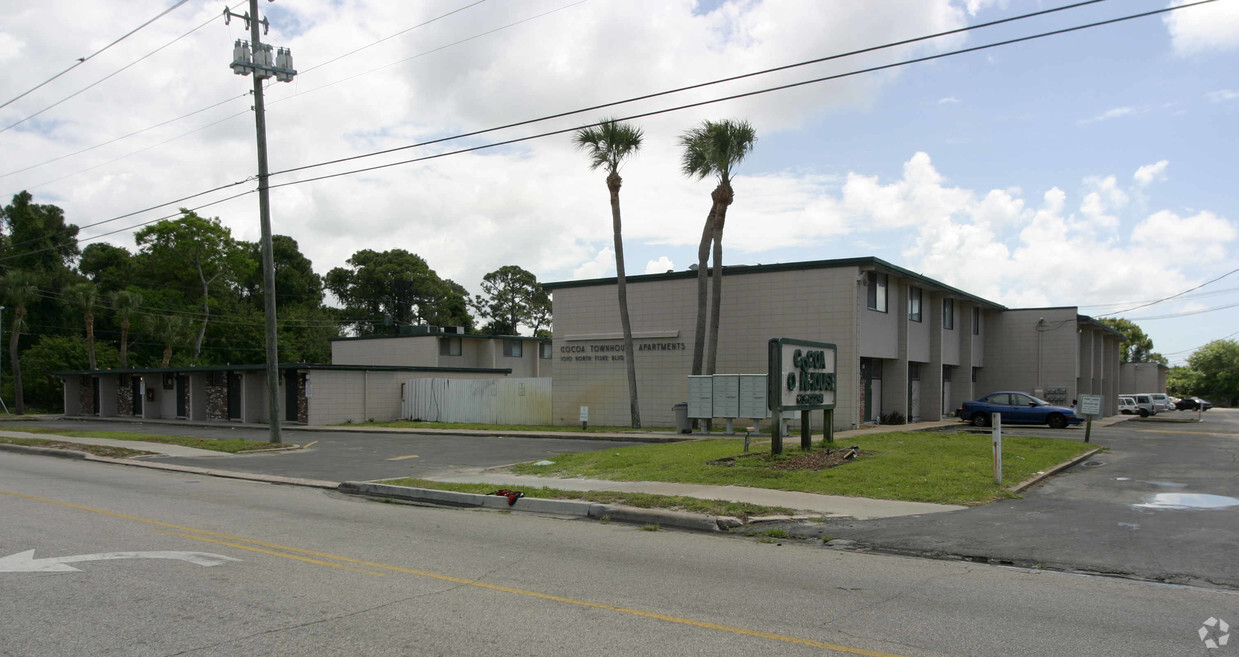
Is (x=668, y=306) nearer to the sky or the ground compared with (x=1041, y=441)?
nearer to the sky

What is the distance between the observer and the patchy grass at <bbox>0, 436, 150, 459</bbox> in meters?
21.7

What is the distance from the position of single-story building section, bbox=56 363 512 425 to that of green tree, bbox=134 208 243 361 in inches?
560

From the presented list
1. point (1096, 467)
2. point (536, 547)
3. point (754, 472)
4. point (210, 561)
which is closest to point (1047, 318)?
point (1096, 467)

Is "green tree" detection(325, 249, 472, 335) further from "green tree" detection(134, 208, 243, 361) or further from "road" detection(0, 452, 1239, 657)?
"road" detection(0, 452, 1239, 657)

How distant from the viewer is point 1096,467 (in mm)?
16906

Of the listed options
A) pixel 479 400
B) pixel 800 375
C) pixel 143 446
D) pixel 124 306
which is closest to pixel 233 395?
pixel 479 400

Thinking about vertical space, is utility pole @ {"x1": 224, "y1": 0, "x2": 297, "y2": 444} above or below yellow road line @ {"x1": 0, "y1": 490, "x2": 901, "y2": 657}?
above

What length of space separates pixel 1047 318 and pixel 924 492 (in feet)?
101

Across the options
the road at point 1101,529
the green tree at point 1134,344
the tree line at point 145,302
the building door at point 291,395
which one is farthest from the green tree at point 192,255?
the green tree at point 1134,344

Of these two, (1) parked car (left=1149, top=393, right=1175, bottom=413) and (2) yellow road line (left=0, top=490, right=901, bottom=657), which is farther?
(1) parked car (left=1149, top=393, right=1175, bottom=413)

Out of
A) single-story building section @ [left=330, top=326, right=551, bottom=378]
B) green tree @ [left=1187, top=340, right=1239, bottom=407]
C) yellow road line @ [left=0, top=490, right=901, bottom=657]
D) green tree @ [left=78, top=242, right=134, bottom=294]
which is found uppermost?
green tree @ [left=78, top=242, right=134, bottom=294]

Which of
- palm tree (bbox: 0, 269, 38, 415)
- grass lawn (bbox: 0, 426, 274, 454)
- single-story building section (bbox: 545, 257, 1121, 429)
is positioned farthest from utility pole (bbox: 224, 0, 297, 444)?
palm tree (bbox: 0, 269, 38, 415)

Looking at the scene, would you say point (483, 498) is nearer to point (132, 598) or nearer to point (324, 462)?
point (132, 598)

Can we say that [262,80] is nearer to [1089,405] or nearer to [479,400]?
[479,400]
